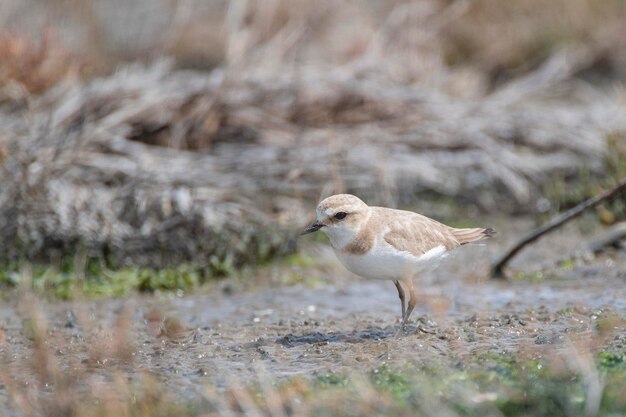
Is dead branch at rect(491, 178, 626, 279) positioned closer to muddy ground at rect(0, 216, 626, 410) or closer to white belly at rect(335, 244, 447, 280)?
muddy ground at rect(0, 216, 626, 410)

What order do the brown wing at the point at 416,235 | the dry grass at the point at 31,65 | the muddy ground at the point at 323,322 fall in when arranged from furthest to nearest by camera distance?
the dry grass at the point at 31,65 < the brown wing at the point at 416,235 < the muddy ground at the point at 323,322

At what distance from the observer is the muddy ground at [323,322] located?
5652mm

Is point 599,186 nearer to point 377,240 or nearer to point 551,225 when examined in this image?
point 551,225

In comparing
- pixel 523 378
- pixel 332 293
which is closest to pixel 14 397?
pixel 523 378

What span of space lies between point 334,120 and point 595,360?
5810 millimetres

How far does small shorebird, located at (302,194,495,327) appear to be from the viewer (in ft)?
19.6

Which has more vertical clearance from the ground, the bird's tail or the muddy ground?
the bird's tail

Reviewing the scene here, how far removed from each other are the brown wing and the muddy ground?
1.47 feet

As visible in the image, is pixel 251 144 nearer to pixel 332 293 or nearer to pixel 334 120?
pixel 334 120

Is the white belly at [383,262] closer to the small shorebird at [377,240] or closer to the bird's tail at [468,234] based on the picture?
the small shorebird at [377,240]

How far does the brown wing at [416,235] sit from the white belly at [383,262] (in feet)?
0.21

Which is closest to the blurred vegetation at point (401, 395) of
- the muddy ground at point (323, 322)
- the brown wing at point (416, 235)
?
the muddy ground at point (323, 322)

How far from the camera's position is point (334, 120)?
34.8ft

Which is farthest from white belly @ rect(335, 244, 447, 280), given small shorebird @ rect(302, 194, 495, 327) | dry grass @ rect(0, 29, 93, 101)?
dry grass @ rect(0, 29, 93, 101)
